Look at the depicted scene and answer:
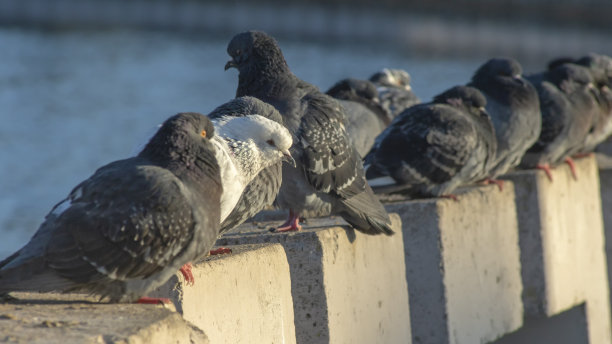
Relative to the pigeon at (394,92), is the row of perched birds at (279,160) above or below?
below

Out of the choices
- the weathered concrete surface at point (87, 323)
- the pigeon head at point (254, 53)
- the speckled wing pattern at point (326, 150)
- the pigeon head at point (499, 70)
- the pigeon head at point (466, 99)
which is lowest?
the weathered concrete surface at point (87, 323)

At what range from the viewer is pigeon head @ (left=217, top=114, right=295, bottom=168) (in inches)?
215

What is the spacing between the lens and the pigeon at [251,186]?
19.4 feet

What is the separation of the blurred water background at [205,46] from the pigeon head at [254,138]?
128ft

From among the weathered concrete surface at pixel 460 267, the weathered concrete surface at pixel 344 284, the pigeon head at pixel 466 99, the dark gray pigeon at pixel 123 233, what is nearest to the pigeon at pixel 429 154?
the pigeon head at pixel 466 99

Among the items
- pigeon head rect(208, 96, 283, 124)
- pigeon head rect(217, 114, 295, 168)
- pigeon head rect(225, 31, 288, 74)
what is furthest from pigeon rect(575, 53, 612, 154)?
pigeon head rect(217, 114, 295, 168)

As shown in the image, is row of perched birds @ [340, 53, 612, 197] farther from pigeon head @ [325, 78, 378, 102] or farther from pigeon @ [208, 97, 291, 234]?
pigeon @ [208, 97, 291, 234]

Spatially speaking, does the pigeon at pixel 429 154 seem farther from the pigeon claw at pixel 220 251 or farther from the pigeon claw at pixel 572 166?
the pigeon claw at pixel 220 251

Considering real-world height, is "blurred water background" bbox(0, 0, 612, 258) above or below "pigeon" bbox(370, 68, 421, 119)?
above

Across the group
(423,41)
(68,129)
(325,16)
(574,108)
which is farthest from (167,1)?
(574,108)

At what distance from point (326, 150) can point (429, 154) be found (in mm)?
1996

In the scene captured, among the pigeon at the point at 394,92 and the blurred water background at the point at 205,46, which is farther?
the blurred water background at the point at 205,46

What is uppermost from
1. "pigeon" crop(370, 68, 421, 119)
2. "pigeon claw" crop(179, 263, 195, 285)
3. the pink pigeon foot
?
"pigeon" crop(370, 68, 421, 119)

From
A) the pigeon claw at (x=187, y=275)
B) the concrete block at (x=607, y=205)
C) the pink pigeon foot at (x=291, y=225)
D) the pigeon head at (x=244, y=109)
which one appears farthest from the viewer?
the concrete block at (x=607, y=205)
